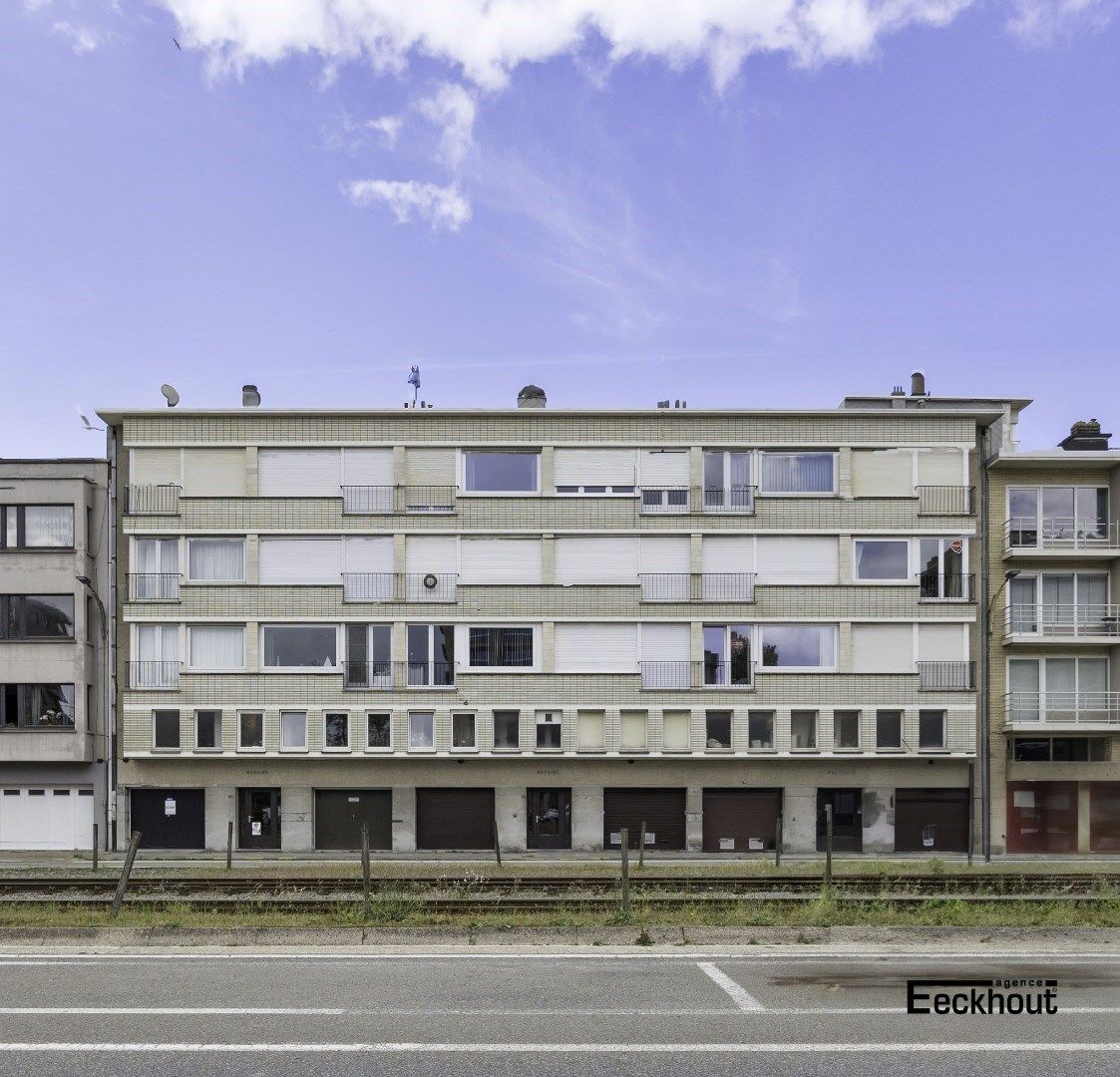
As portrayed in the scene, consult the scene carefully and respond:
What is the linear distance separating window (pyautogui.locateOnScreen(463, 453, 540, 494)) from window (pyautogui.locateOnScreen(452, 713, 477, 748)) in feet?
25.6

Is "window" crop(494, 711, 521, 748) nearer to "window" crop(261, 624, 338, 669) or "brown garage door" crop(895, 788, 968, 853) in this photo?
"window" crop(261, 624, 338, 669)

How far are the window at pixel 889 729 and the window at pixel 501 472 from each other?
1422cm

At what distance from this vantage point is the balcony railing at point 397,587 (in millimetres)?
37719

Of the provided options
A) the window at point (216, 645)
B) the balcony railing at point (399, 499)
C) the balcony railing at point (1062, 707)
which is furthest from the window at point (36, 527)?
the balcony railing at point (1062, 707)

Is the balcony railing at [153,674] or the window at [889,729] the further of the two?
the balcony railing at [153,674]

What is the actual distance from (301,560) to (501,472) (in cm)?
751

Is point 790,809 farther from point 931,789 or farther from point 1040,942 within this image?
point 1040,942

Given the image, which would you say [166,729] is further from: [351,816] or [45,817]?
[351,816]

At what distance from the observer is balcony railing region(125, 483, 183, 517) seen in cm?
3797

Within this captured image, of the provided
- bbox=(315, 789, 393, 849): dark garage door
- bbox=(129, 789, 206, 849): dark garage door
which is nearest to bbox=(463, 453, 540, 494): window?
bbox=(315, 789, 393, 849): dark garage door

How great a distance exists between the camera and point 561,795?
37938mm

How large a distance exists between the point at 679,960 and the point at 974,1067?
6.17m

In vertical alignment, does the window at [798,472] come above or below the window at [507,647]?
above

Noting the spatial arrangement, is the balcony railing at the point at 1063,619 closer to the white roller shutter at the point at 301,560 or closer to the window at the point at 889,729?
the window at the point at 889,729
